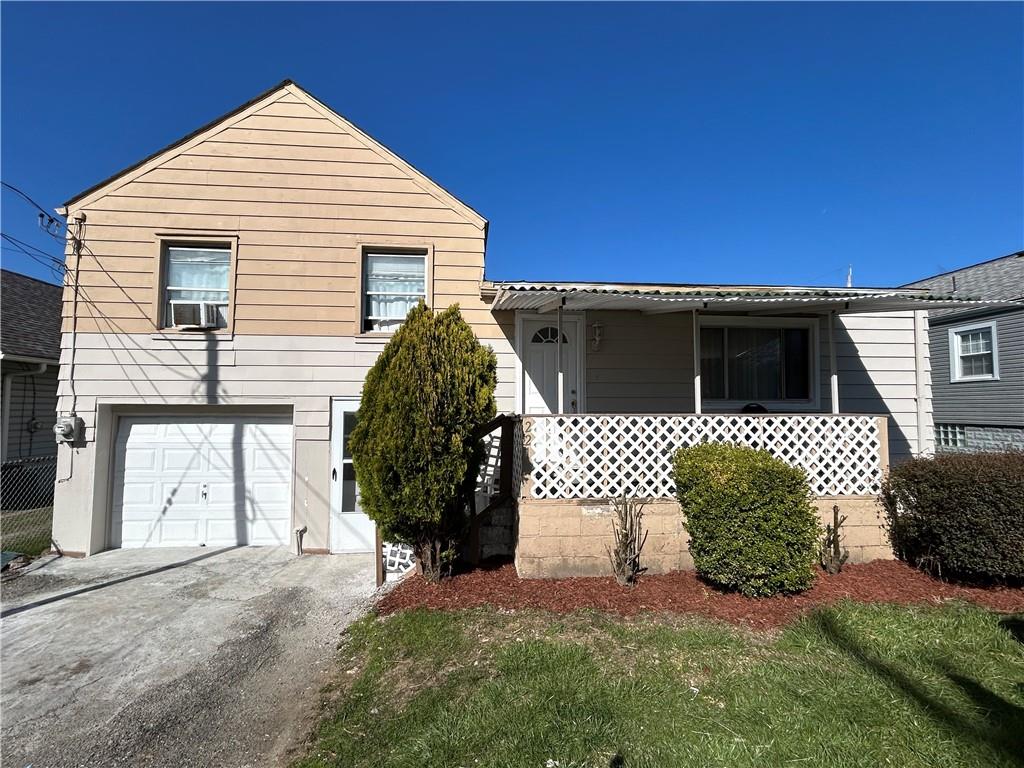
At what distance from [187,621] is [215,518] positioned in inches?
106

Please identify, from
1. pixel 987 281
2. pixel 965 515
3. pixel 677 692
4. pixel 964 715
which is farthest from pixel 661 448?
pixel 987 281

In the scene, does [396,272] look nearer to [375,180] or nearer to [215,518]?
[375,180]

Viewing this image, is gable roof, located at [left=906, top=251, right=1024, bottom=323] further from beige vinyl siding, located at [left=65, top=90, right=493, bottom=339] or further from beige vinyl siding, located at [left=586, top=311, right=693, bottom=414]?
beige vinyl siding, located at [left=65, top=90, right=493, bottom=339]

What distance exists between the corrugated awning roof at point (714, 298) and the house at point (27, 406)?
8345mm

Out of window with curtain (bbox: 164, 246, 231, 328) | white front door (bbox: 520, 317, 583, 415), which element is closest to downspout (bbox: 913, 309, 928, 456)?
white front door (bbox: 520, 317, 583, 415)

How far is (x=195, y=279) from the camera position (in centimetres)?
717

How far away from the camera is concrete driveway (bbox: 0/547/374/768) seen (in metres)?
3.02

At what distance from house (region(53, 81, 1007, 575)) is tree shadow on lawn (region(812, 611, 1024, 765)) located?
367 cm

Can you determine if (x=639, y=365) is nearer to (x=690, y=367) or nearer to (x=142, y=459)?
(x=690, y=367)

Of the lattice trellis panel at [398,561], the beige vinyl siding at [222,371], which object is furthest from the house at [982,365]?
the beige vinyl siding at [222,371]

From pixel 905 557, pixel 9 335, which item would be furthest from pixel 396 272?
pixel 9 335

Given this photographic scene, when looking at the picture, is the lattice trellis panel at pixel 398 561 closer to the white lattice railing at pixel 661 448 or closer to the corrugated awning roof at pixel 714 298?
the white lattice railing at pixel 661 448

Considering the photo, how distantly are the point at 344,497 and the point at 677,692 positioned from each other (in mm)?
5147

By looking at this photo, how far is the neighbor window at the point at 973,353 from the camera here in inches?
535
